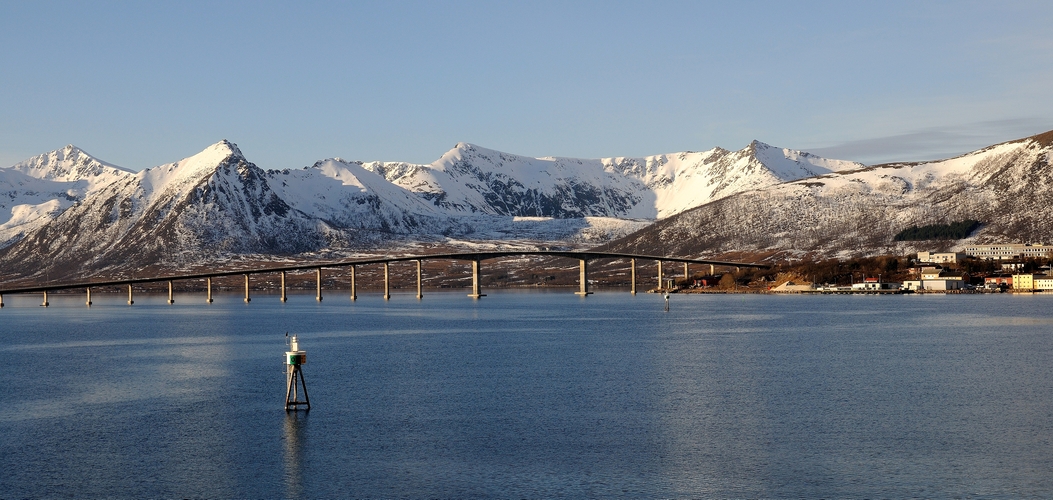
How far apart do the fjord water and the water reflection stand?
0.16 meters

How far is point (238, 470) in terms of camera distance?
41.4 meters

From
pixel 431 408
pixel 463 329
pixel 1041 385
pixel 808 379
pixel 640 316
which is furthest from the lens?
pixel 640 316

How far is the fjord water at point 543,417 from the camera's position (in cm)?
3897

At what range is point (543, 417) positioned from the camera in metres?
52.0

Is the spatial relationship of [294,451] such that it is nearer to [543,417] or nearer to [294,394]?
[294,394]

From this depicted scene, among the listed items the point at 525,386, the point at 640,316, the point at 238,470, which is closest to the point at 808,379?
the point at 525,386

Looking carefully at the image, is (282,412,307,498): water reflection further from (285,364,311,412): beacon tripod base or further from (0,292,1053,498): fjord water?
(285,364,311,412): beacon tripod base

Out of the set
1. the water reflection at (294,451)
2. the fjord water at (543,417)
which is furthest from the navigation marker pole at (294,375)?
the fjord water at (543,417)

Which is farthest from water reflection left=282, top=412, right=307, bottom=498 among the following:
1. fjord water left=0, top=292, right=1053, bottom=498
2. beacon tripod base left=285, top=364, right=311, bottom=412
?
beacon tripod base left=285, top=364, right=311, bottom=412

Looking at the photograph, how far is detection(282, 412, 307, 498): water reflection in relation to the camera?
3869 centimetres

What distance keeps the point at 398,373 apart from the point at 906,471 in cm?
3867

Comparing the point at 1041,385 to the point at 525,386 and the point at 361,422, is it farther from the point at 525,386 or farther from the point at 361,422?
the point at 361,422

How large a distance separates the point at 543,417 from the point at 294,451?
12338mm

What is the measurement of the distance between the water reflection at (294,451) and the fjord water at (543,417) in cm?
16
